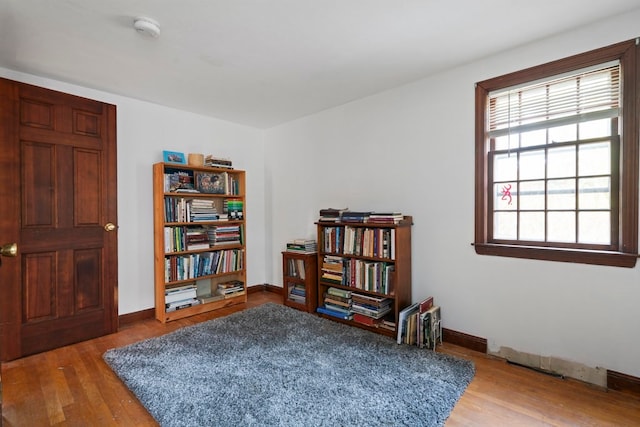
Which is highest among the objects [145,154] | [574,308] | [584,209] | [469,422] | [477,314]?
[145,154]

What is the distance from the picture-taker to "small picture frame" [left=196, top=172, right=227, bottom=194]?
352 cm

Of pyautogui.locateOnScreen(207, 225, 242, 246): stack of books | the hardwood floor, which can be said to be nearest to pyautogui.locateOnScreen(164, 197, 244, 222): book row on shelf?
pyautogui.locateOnScreen(207, 225, 242, 246): stack of books

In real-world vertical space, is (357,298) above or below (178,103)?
below

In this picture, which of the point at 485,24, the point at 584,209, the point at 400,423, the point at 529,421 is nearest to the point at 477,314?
the point at 529,421

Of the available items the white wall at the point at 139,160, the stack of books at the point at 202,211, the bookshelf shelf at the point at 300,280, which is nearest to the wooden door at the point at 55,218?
the white wall at the point at 139,160

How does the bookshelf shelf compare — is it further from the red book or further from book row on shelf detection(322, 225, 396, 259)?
the red book

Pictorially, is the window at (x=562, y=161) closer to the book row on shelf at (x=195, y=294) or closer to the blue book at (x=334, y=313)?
the blue book at (x=334, y=313)

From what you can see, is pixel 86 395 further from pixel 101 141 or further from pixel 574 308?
pixel 574 308

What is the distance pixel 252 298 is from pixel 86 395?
219 cm

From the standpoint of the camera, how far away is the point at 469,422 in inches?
66.2

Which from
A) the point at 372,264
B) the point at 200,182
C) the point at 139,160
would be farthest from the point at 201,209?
the point at 372,264

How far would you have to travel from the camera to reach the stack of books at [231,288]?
3.68 m

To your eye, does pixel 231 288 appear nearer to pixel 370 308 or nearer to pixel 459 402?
pixel 370 308

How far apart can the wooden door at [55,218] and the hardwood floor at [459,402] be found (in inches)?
13.8
